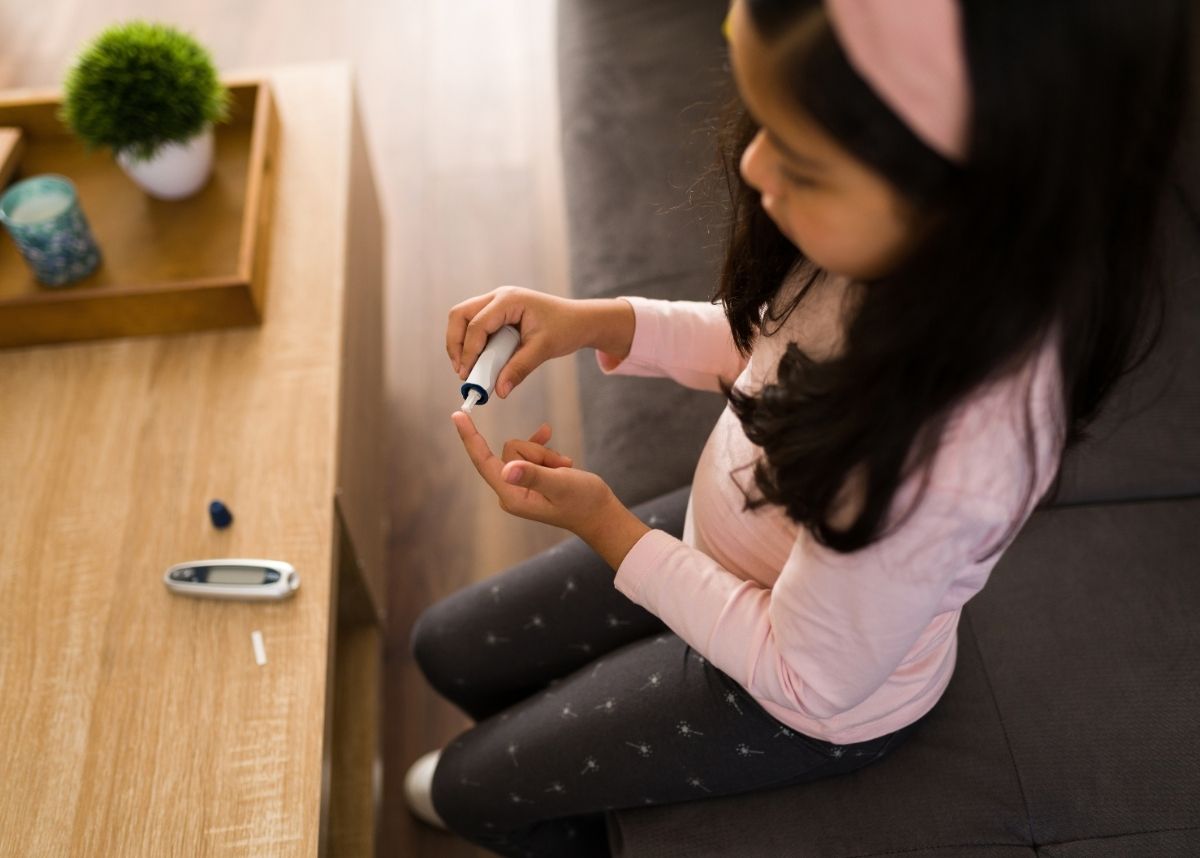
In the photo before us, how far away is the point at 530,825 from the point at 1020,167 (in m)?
0.82

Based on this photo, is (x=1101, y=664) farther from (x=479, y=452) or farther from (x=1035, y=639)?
(x=479, y=452)

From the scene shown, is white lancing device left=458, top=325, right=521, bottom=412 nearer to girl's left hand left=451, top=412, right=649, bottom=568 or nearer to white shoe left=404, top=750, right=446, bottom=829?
girl's left hand left=451, top=412, right=649, bottom=568

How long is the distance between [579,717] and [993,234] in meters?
0.58

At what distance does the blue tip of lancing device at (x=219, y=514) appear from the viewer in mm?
979

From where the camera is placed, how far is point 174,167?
1.21 meters

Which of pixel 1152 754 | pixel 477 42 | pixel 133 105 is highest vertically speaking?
pixel 133 105

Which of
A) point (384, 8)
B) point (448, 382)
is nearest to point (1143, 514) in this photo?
point (448, 382)

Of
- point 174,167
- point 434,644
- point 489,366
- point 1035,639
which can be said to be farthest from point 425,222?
point 1035,639

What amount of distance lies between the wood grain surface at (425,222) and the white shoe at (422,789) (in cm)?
6

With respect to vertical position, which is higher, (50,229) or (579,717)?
(50,229)

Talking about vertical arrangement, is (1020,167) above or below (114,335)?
above

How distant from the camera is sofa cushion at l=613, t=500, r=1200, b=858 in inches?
34.4

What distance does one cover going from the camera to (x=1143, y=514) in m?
1.08

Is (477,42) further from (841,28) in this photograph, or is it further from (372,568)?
(841,28)
